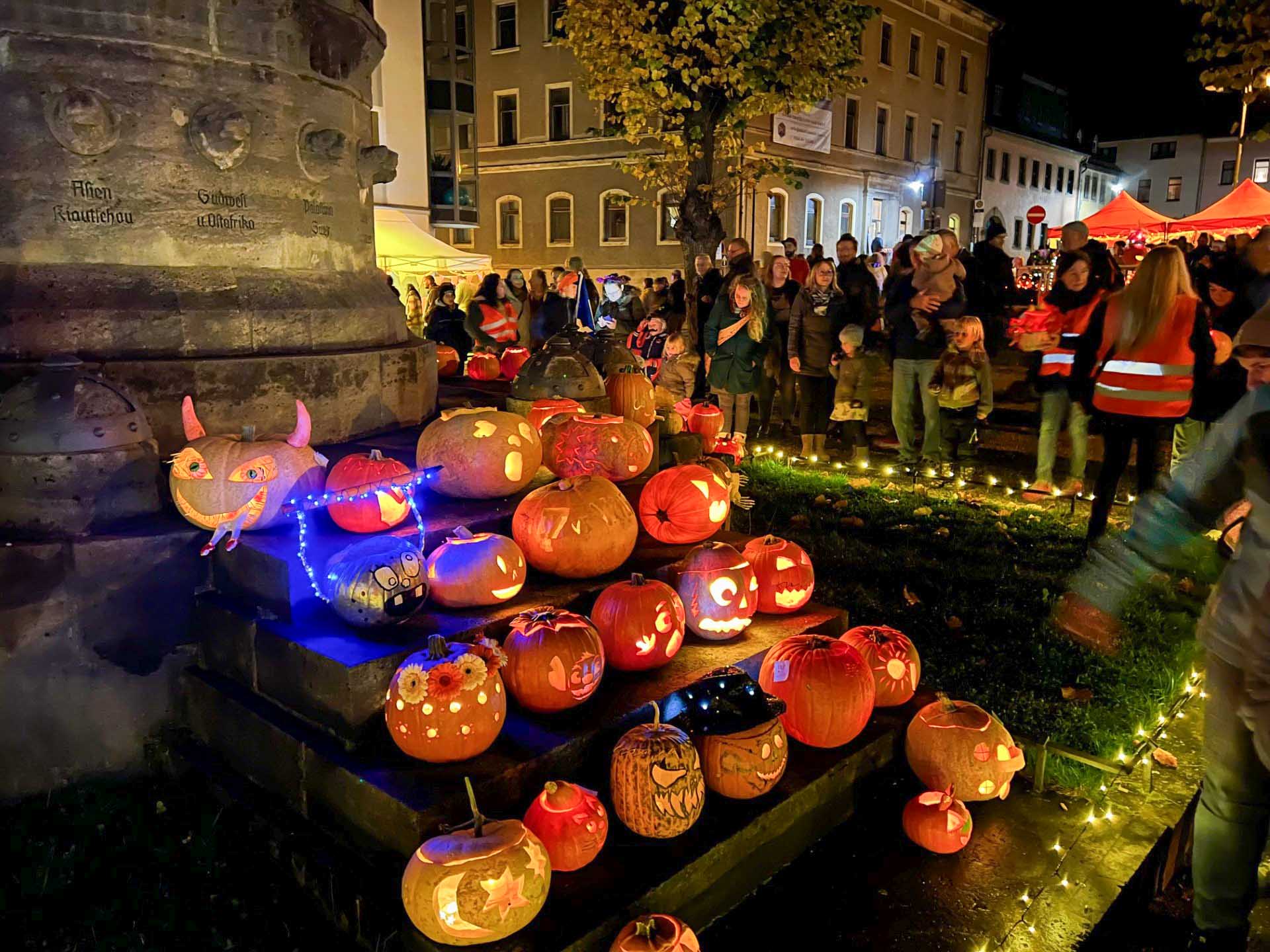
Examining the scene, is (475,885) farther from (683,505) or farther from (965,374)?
(965,374)

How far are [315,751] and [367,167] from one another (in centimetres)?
384

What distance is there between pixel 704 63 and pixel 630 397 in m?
13.1

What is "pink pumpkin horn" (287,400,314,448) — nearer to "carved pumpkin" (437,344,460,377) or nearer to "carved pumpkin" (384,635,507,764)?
"carved pumpkin" (384,635,507,764)

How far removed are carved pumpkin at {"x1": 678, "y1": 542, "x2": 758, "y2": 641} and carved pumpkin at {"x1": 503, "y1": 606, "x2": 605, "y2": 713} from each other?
0.71 metres

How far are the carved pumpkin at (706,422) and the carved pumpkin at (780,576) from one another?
265 cm

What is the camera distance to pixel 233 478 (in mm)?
3918

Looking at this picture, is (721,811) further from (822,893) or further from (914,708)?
(914,708)

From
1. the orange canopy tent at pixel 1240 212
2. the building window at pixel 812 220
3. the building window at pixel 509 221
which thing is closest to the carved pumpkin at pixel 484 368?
the orange canopy tent at pixel 1240 212

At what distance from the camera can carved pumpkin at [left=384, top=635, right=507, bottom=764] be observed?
10.6 feet

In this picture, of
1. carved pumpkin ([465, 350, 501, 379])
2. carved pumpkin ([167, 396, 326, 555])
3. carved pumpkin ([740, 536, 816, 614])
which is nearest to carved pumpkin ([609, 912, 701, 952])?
carved pumpkin ([740, 536, 816, 614])

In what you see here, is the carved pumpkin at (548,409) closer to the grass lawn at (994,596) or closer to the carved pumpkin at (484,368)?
the grass lawn at (994,596)

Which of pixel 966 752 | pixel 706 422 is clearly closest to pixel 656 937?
pixel 966 752

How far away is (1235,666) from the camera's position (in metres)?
2.66

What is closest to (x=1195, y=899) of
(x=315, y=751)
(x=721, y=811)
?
(x=721, y=811)
